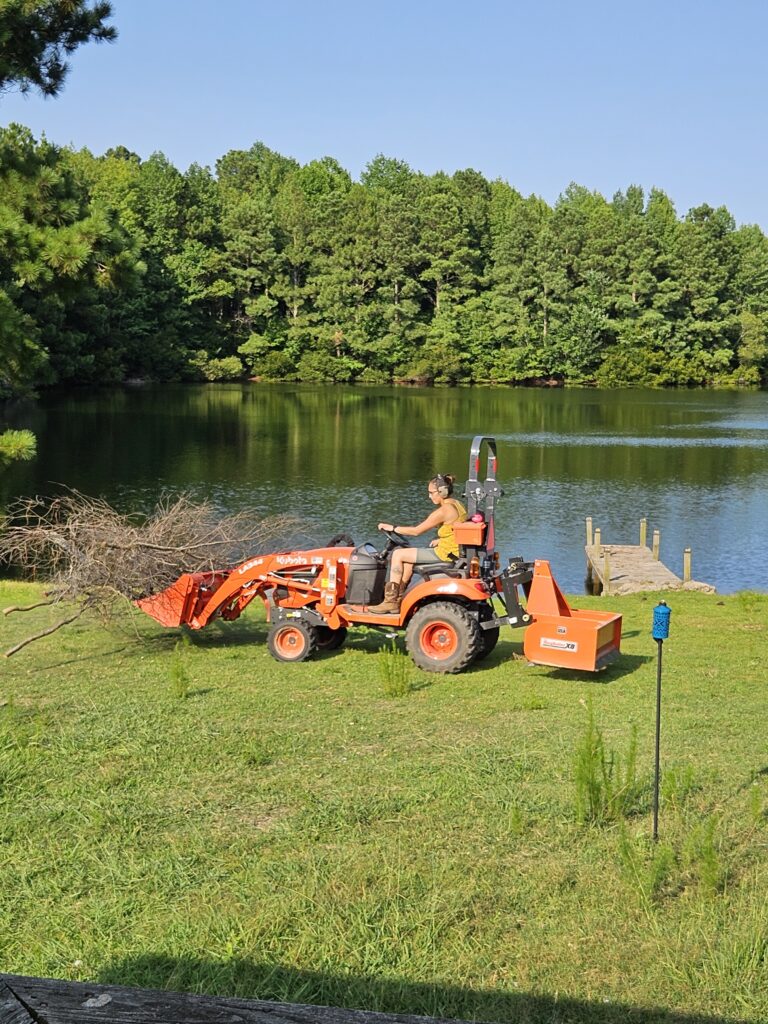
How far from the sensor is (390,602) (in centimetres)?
1084

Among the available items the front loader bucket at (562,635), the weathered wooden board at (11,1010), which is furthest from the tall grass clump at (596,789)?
the weathered wooden board at (11,1010)

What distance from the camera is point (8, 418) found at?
50.1 metres

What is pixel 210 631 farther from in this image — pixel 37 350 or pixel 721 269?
pixel 721 269

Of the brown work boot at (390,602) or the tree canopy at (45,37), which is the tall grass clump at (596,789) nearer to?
the brown work boot at (390,602)

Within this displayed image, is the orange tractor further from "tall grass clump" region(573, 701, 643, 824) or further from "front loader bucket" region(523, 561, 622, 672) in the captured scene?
"tall grass clump" region(573, 701, 643, 824)

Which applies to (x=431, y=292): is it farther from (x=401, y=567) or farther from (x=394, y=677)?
(x=394, y=677)

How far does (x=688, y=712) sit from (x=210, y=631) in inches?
263

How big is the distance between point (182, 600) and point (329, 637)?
165 centimetres

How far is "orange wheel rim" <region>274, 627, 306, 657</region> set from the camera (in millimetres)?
11133

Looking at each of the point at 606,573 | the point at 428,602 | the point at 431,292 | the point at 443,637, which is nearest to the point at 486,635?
the point at 443,637

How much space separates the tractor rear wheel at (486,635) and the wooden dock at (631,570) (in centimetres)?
942

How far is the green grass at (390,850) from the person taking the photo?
412cm

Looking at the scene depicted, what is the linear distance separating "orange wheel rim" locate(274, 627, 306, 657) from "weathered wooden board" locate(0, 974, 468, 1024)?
30.3ft

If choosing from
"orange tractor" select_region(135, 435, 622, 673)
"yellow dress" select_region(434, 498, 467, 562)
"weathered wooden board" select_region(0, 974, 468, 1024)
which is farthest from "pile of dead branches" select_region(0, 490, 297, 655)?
"weathered wooden board" select_region(0, 974, 468, 1024)
